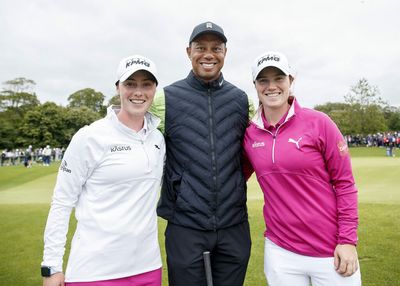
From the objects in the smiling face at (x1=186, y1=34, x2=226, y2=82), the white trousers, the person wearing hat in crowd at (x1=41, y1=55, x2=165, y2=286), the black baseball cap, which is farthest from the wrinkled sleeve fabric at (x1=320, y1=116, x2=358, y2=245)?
the person wearing hat in crowd at (x1=41, y1=55, x2=165, y2=286)

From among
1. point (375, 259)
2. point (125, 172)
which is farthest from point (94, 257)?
point (375, 259)

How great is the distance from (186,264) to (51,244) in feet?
4.21

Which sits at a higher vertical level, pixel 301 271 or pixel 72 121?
pixel 72 121

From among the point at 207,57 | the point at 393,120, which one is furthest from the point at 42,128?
the point at 393,120

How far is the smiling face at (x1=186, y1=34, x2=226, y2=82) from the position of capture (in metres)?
4.14

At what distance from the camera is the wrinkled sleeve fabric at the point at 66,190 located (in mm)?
3312

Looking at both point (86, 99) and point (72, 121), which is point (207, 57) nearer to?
point (72, 121)

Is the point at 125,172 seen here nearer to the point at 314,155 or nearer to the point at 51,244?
the point at 51,244

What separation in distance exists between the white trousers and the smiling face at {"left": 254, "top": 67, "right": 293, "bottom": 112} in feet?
4.36

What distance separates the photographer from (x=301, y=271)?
3496 mm

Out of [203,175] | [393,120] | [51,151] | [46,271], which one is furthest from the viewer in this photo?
[393,120]

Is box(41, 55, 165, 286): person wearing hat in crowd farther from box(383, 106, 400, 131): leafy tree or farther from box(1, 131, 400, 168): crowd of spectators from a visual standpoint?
box(383, 106, 400, 131): leafy tree

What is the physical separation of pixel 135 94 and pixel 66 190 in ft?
3.45

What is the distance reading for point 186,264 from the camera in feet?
12.5
